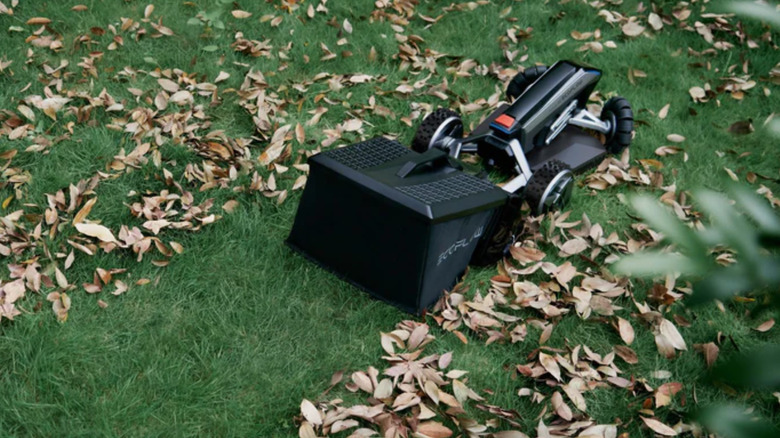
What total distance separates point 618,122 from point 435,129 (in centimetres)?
96

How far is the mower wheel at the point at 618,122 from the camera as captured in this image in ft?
11.8

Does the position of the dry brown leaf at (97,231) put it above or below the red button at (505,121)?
below

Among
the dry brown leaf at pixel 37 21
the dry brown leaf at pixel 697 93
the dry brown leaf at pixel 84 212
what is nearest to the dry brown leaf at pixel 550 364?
the dry brown leaf at pixel 84 212

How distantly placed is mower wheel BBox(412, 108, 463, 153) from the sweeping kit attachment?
0.01 meters

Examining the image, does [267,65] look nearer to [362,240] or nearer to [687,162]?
[362,240]

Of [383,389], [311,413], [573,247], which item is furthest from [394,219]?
[573,247]

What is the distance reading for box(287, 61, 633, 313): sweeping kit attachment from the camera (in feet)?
8.11

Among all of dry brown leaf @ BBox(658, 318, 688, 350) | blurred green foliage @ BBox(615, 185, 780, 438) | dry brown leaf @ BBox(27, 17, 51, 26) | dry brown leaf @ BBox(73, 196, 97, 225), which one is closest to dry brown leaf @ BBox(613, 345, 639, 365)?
dry brown leaf @ BBox(658, 318, 688, 350)

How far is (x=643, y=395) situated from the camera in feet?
8.11

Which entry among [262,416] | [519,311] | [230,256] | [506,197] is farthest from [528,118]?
[262,416]

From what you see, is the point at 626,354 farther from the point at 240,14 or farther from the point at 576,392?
the point at 240,14

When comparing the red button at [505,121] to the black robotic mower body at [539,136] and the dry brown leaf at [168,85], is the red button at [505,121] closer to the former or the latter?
the black robotic mower body at [539,136]

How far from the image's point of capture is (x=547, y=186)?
10.0 ft

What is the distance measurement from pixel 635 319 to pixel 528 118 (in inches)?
40.6
